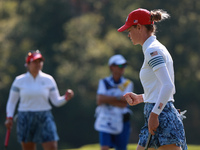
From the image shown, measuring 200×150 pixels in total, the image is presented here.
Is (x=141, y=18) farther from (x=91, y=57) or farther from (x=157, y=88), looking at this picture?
(x=91, y=57)

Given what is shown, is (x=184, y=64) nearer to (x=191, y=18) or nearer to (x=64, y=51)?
(x=191, y=18)

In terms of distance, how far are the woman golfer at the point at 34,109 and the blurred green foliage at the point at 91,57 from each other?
21.8 metres

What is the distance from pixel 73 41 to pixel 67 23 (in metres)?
2.35

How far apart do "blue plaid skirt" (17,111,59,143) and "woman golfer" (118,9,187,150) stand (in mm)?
3686

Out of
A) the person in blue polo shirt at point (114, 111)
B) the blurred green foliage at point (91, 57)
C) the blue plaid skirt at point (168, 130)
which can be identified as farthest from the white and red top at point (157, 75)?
the blurred green foliage at point (91, 57)

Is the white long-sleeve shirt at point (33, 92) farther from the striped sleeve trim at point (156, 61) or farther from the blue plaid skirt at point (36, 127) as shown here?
the striped sleeve trim at point (156, 61)

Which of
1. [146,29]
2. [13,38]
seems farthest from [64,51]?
[146,29]

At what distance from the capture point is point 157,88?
4.96 metres

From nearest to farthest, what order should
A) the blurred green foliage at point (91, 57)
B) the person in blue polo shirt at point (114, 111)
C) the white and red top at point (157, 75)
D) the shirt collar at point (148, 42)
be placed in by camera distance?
the white and red top at point (157, 75)
the shirt collar at point (148, 42)
the person in blue polo shirt at point (114, 111)
the blurred green foliage at point (91, 57)

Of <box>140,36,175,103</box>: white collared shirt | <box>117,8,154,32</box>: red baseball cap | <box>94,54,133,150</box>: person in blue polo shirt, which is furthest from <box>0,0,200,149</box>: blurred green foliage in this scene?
<box>140,36,175,103</box>: white collared shirt

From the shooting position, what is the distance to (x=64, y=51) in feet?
113

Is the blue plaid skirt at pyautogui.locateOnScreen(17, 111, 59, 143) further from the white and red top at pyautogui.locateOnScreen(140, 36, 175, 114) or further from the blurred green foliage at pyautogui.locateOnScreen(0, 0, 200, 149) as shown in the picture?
the blurred green foliage at pyautogui.locateOnScreen(0, 0, 200, 149)

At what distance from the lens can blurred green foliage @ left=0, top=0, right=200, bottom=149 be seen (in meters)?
32.0

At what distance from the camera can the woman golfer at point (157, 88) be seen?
15.7 ft
